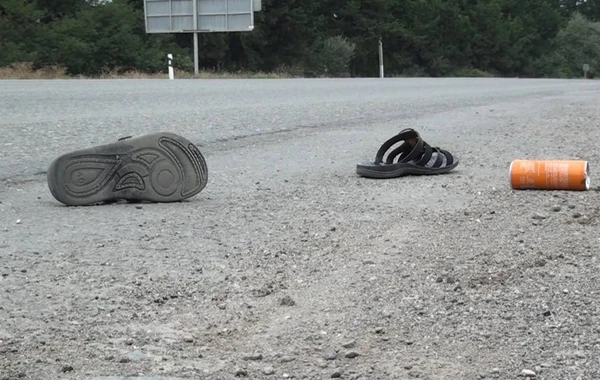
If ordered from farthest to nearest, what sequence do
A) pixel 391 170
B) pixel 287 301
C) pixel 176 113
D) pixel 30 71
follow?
pixel 30 71, pixel 176 113, pixel 391 170, pixel 287 301

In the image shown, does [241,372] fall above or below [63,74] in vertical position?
below

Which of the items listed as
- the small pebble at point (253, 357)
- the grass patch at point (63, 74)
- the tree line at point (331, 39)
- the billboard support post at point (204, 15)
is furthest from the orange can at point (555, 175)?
the tree line at point (331, 39)

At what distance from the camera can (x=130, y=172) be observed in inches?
217

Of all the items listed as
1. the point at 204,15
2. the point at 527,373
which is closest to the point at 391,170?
the point at 527,373

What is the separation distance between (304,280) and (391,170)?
300 cm

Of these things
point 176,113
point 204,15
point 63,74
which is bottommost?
point 176,113

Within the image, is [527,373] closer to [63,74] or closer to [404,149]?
[404,149]

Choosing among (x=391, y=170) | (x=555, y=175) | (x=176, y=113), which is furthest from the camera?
(x=176, y=113)

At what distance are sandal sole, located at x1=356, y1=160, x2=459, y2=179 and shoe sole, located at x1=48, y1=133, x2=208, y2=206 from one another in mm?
1537

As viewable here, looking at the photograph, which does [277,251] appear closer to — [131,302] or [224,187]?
[131,302]

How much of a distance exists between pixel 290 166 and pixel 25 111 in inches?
187

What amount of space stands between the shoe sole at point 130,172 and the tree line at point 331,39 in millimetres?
32483

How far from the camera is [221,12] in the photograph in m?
37.5

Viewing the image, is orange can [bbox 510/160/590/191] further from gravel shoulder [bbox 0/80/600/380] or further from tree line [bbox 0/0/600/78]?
tree line [bbox 0/0/600/78]
